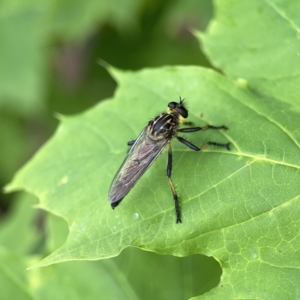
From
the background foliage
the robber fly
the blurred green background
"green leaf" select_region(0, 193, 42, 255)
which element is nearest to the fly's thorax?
the robber fly

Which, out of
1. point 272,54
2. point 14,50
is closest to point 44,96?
point 14,50

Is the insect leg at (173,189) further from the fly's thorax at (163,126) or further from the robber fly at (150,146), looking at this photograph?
the fly's thorax at (163,126)

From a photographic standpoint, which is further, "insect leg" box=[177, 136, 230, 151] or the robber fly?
the robber fly

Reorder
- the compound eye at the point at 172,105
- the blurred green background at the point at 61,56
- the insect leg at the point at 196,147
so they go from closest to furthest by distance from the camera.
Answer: the insect leg at the point at 196,147
the compound eye at the point at 172,105
the blurred green background at the point at 61,56

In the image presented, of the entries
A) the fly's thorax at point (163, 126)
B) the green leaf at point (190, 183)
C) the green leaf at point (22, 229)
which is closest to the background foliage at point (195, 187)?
→ the green leaf at point (190, 183)

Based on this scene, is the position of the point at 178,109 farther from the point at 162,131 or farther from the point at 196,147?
the point at 196,147

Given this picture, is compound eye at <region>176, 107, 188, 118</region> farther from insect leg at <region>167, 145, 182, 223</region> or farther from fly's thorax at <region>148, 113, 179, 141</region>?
insect leg at <region>167, 145, 182, 223</region>

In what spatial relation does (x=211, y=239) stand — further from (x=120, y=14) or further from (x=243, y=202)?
(x=120, y=14)
